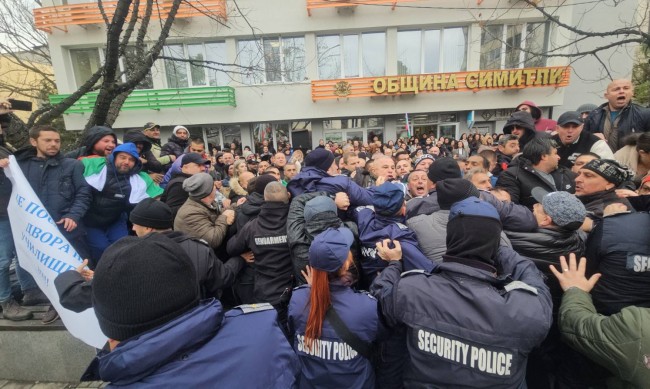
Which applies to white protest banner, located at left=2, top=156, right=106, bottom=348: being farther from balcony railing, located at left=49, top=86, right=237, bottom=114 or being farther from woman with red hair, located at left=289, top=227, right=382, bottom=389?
balcony railing, located at left=49, top=86, right=237, bottom=114

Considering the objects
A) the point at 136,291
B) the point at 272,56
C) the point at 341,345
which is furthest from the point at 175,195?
the point at 272,56

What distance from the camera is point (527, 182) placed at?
3.05 m

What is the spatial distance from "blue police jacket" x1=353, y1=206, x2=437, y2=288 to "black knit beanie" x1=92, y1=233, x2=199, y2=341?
A: 156 cm

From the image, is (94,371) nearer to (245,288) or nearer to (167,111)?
(245,288)

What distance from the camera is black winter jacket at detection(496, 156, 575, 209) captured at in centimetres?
301

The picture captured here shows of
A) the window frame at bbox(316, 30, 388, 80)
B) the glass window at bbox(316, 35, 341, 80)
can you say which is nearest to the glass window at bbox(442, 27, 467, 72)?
the window frame at bbox(316, 30, 388, 80)

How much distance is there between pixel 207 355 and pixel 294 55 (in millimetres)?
14727

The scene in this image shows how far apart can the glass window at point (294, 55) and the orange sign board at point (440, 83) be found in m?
1.01

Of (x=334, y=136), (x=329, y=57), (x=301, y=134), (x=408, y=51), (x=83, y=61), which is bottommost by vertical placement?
(x=334, y=136)

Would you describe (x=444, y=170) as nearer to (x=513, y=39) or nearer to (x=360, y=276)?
(x=360, y=276)

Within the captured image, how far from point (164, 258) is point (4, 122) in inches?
162

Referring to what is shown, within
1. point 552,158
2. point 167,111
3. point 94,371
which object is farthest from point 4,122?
point 167,111

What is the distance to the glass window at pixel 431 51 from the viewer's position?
1390 centimetres

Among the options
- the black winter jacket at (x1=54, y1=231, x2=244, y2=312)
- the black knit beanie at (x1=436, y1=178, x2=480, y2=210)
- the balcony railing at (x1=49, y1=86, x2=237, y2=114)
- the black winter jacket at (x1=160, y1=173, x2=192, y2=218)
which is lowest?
the black winter jacket at (x1=54, y1=231, x2=244, y2=312)
